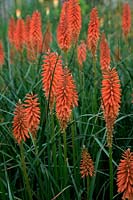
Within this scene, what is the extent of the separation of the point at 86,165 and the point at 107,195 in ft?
2.82

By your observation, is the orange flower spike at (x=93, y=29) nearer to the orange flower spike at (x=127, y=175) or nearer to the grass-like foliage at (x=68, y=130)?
the grass-like foliage at (x=68, y=130)

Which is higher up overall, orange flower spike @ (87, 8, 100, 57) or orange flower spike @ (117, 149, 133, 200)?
orange flower spike @ (87, 8, 100, 57)

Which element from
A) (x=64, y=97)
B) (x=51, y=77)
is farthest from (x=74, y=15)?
(x=64, y=97)

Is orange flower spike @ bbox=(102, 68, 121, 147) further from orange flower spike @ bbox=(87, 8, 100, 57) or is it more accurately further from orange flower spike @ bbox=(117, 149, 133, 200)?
orange flower spike @ bbox=(87, 8, 100, 57)

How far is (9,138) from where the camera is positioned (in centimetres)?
330

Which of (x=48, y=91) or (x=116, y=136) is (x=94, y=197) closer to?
(x=116, y=136)

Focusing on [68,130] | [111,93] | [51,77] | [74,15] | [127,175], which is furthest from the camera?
[68,130]

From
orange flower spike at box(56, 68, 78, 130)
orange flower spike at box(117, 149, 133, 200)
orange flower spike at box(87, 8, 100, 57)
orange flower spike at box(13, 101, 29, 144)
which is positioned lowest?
orange flower spike at box(117, 149, 133, 200)

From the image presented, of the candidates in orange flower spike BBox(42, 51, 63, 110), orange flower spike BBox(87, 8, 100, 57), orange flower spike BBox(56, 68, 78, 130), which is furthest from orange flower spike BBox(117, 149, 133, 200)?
orange flower spike BBox(87, 8, 100, 57)

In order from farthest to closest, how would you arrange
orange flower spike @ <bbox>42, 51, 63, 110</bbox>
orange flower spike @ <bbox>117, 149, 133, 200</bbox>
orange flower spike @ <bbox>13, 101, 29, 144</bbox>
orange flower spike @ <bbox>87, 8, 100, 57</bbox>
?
orange flower spike @ <bbox>87, 8, 100, 57</bbox> → orange flower spike @ <bbox>42, 51, 63, 110</bbox> → orange flower spike @ <bbox>13, 101, 29, 144</bbox> → orange flower spike @ <bbox>117, 149, 133, 200</bbox>

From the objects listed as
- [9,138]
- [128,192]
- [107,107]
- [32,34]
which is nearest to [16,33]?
[32,34]

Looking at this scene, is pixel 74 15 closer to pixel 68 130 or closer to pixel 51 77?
pixel 51 77

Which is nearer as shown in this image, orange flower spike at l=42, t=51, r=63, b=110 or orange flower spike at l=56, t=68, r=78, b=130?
orange flower spike at l=56, t=68, r=78, b=130

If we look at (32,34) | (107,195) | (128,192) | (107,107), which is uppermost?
(32,34)
